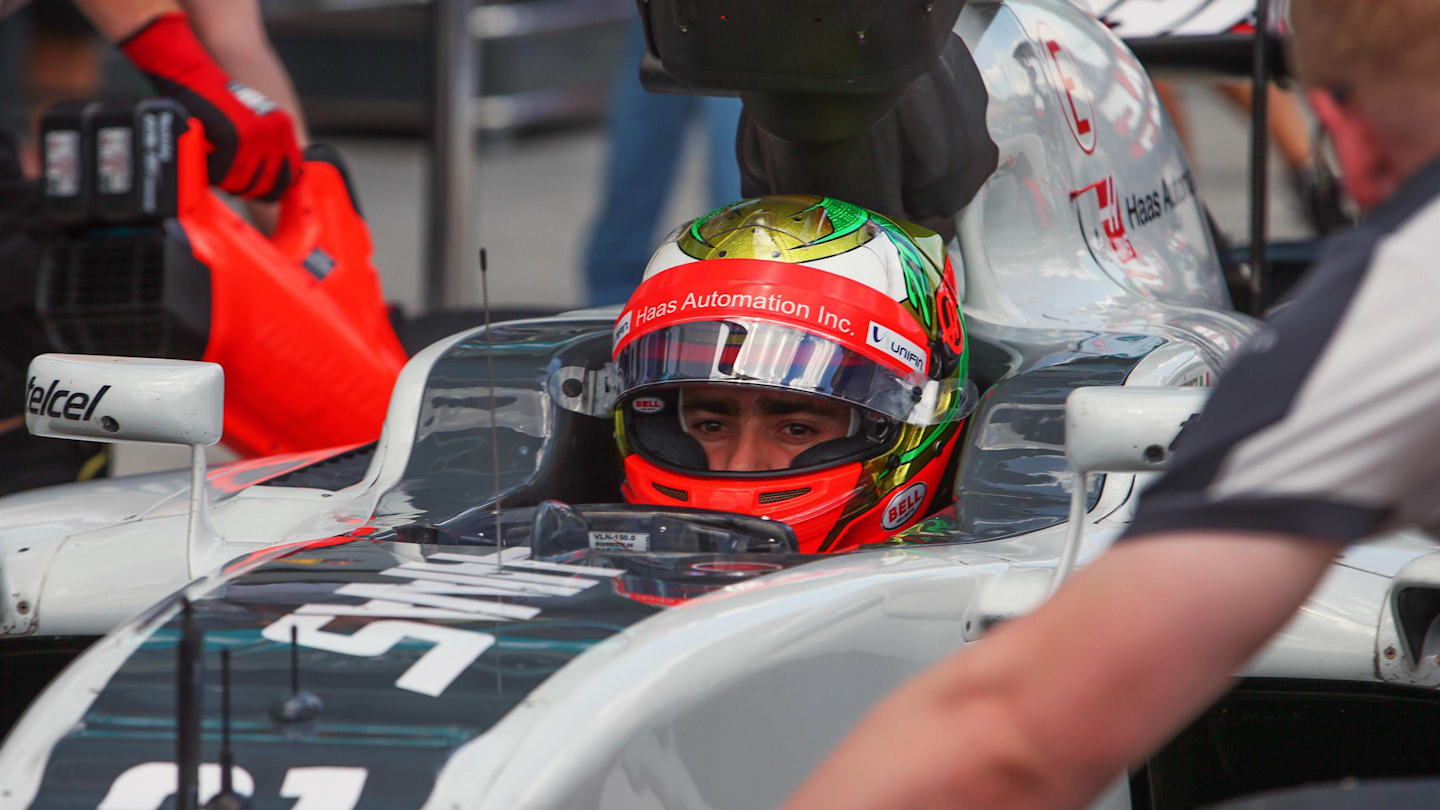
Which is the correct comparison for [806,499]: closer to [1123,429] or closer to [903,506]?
[903,506]

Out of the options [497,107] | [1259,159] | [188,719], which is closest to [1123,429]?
[188,719]

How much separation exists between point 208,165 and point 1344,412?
277 cm

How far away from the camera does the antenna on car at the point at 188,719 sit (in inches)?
54.4

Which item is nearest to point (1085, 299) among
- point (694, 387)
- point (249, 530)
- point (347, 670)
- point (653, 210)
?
point (694, 387)

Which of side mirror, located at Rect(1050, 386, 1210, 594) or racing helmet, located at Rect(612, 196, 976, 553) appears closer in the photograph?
side mirror, located at Rect(1050, 386, 1210, 594)

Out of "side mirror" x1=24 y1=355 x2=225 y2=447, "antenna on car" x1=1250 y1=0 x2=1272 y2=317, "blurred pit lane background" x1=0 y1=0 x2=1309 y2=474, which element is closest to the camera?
"side mirror" x1=24 y1=355 x2=225 y2=447

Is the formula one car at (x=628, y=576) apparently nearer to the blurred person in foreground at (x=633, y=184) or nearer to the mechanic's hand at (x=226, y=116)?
the mechanic's hand at (x=226, y=116)

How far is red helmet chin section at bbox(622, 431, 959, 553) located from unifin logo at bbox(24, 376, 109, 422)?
0.72 metres

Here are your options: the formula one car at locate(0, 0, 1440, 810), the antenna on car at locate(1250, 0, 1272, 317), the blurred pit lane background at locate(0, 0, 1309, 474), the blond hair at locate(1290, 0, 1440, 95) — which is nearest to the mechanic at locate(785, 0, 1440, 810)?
the blond hair at locate(1290, 0, 1440, 95)

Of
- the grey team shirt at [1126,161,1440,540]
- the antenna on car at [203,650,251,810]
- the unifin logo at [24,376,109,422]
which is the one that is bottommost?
the antenna on car at [203,650,251,810]

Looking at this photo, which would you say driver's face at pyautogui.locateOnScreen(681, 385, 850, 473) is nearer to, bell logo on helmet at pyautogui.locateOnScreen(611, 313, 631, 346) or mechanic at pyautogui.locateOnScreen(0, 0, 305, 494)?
bell logo on helmet at pyautogui.locateOnScreen(611, 313, 631, 346)

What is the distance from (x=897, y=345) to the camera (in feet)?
7.77

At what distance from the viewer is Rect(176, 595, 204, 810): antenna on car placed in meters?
1.38

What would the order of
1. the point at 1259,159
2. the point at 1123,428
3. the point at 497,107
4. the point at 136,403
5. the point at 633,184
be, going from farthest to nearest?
the point at 497,107 → the point at 633,184 → the point at 1259,159 → the point at 136,403 → the point at 1123,428
